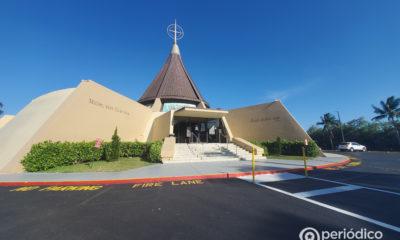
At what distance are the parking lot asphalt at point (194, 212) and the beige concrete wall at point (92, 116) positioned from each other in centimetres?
588

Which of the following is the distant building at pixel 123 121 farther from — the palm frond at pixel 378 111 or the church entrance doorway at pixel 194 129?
the palm frond at pixel 378 111

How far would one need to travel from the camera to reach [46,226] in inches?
99.0

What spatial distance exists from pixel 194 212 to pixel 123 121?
1339 cm

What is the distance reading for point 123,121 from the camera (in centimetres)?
1411

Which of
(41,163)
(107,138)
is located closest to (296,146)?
(107,138)

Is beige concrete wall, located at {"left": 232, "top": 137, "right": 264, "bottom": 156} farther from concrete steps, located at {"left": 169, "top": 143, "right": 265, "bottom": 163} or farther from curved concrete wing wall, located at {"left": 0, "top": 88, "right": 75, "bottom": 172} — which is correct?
curved concrete wing wall, located at {"left": 0, "top": 88, "right": 75, "bottom": 172}

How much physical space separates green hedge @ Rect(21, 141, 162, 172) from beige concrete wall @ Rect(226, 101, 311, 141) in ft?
35.6

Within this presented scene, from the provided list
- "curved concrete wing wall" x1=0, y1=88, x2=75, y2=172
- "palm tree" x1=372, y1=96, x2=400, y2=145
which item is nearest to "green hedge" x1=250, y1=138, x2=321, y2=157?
"curved concrete wing wall" x1=0, y1=88, x2=75, y2=172

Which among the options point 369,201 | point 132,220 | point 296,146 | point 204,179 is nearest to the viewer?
Result: point 132,220

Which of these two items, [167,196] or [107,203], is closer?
[107,203]

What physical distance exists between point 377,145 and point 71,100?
44808mm

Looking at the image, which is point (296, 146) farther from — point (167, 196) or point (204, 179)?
point (167, 196)

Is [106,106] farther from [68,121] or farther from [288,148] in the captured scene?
[288,148]

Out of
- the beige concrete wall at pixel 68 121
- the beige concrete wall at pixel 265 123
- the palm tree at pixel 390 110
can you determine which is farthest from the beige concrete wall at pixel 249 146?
the palm tree at pixel 390 110
